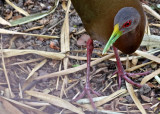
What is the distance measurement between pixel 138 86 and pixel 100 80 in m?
0.38

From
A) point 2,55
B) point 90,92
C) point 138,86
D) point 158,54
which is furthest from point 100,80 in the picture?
point 2,55

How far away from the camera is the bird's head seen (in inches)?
98.3

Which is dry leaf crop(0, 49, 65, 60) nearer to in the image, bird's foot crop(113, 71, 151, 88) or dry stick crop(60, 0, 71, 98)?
dry stick crop(60, 0, 71, 98)

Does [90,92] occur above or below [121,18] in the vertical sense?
below

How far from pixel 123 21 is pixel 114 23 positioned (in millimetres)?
76

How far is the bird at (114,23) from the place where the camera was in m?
2.52

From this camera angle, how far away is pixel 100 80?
3137 mm

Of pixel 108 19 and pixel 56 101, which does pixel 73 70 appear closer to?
pixel 56 101

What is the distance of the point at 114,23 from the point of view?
253 cm

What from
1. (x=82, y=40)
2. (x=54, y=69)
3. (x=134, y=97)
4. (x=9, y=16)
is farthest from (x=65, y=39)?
(x=134, y=97)

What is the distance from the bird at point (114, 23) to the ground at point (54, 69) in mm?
125

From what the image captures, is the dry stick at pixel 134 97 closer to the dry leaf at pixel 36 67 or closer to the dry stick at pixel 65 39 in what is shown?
the dry stick at pixel 65 39

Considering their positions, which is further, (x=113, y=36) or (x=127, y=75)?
(x=127, y=75)

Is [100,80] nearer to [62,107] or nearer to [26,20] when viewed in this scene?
[62,107]
